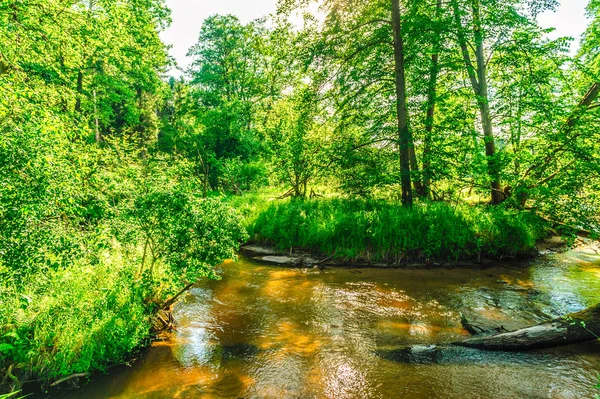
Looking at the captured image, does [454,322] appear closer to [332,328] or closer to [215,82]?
[332,328]

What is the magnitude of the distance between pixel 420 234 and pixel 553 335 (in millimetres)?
5091

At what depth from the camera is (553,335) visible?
15.8 feet

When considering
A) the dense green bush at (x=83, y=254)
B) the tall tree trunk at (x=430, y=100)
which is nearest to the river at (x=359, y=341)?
the dense green bush at (x=83, y=254)

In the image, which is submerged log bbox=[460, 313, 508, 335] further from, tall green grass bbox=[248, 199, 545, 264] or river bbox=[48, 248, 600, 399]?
tall green grass bbox=[248, 199, 545, 264]

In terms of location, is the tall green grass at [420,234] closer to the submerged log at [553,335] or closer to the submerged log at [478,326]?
the submerged log at [478,326]

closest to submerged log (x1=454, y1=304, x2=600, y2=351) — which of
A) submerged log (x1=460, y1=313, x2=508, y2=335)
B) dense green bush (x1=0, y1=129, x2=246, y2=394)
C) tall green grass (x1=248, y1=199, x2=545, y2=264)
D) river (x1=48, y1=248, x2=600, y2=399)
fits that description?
river (x1=48, y1=248, x2=600, y2=399)

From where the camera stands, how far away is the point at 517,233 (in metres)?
10.2

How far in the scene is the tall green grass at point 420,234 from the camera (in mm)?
9695

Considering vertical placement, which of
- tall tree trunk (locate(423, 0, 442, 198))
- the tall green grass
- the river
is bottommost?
the river

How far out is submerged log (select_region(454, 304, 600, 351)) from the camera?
4.81 meters

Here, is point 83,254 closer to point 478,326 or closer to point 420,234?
point 478,326

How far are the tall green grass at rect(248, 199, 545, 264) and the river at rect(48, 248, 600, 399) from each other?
925mm

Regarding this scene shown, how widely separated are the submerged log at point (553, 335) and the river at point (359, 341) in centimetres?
14

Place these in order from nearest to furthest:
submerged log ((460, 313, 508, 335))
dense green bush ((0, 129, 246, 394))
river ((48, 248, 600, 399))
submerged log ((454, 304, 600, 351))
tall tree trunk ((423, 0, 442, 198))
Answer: dense green bush ((0, 129, 246, 394)) → river ((48, 248, 600, 399)) → submerged log ((454, 304, 600, 351)) → submerged log ((460, 313, 508, 335)) → tall tree trunk ((423, 0, 442, 198))
